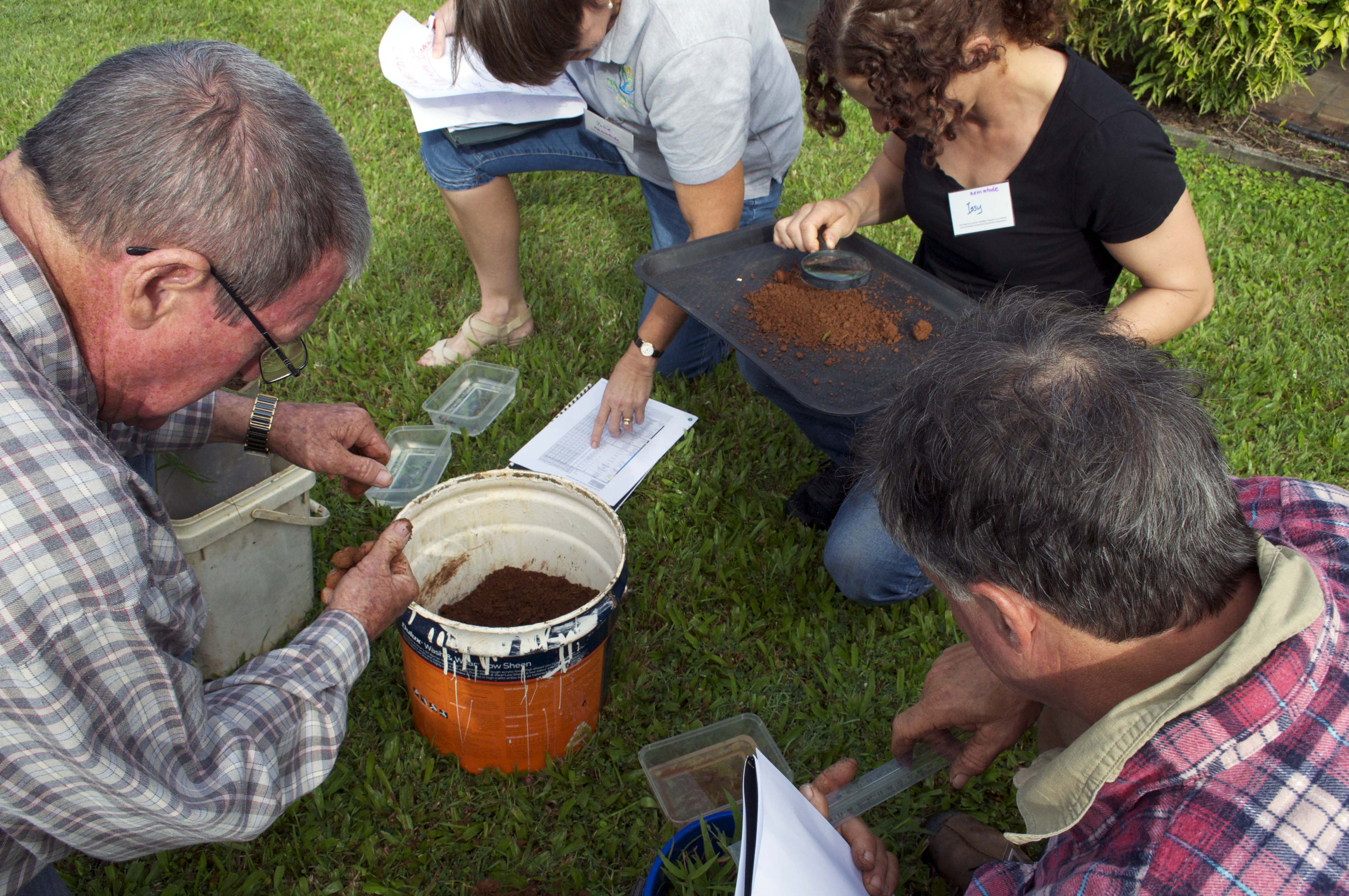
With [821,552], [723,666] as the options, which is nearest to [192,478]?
[723,666]

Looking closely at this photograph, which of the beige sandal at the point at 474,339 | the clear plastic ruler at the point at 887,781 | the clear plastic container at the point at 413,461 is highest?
the clear plastic ruler at the point at 887,781

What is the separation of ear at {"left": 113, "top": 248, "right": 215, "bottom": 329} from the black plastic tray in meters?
1.30

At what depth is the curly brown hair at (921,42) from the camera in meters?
1.94

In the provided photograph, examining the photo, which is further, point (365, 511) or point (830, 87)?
point (365, 511)

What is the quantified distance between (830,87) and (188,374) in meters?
1.77

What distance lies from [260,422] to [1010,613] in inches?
68.9

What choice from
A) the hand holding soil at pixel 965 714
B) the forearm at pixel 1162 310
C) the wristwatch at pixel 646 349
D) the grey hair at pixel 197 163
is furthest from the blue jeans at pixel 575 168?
the grey hair at pixel 197 163

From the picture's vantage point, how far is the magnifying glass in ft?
8.12

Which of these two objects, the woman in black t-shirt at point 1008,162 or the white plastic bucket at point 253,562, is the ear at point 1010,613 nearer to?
the woman in black t-shirt at point 1008,162

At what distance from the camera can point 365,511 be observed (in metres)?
2.71

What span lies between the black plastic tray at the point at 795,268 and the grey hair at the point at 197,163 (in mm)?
1182

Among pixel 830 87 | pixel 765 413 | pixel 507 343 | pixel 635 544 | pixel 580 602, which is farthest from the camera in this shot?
pixel 507 343

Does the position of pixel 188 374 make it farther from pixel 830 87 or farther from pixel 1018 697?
pixel 830 87


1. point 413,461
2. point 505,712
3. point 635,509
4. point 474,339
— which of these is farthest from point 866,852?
point 474,339
